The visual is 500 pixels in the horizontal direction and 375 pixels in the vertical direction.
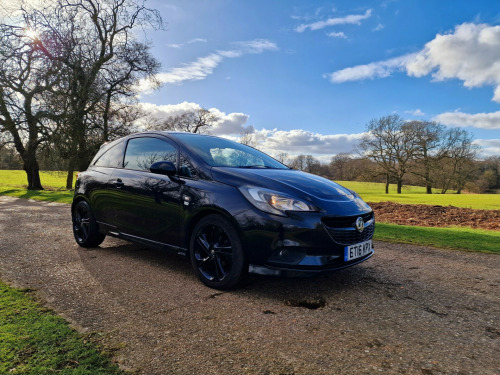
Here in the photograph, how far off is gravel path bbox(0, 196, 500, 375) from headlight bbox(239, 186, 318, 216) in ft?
2.84

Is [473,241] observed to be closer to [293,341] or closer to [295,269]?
[295,269]

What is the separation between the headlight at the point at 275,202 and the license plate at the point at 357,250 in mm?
539

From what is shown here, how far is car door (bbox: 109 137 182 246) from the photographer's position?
3.85 m

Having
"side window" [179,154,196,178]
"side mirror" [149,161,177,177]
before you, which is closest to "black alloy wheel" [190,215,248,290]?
"side window" [179,154,196,178]

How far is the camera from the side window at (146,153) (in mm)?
4152

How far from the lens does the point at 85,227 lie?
17.3 feet

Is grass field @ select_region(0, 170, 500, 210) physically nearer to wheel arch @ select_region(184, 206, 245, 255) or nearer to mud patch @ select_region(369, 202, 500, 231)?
mud patch @ select_region(369, 202, 500, 231)

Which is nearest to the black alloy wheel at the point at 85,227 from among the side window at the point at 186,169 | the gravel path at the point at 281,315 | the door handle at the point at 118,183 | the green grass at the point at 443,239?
the gravel path at the point at 281,315

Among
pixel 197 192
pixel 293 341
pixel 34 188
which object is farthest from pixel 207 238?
pixel 34 188

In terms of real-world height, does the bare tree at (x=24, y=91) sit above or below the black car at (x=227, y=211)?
above

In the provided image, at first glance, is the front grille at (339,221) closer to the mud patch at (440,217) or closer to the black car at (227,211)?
the black car at (227,211)

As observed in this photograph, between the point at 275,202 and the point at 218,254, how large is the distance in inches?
32.3

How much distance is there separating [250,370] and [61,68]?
76.1ft

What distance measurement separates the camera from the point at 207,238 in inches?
139
